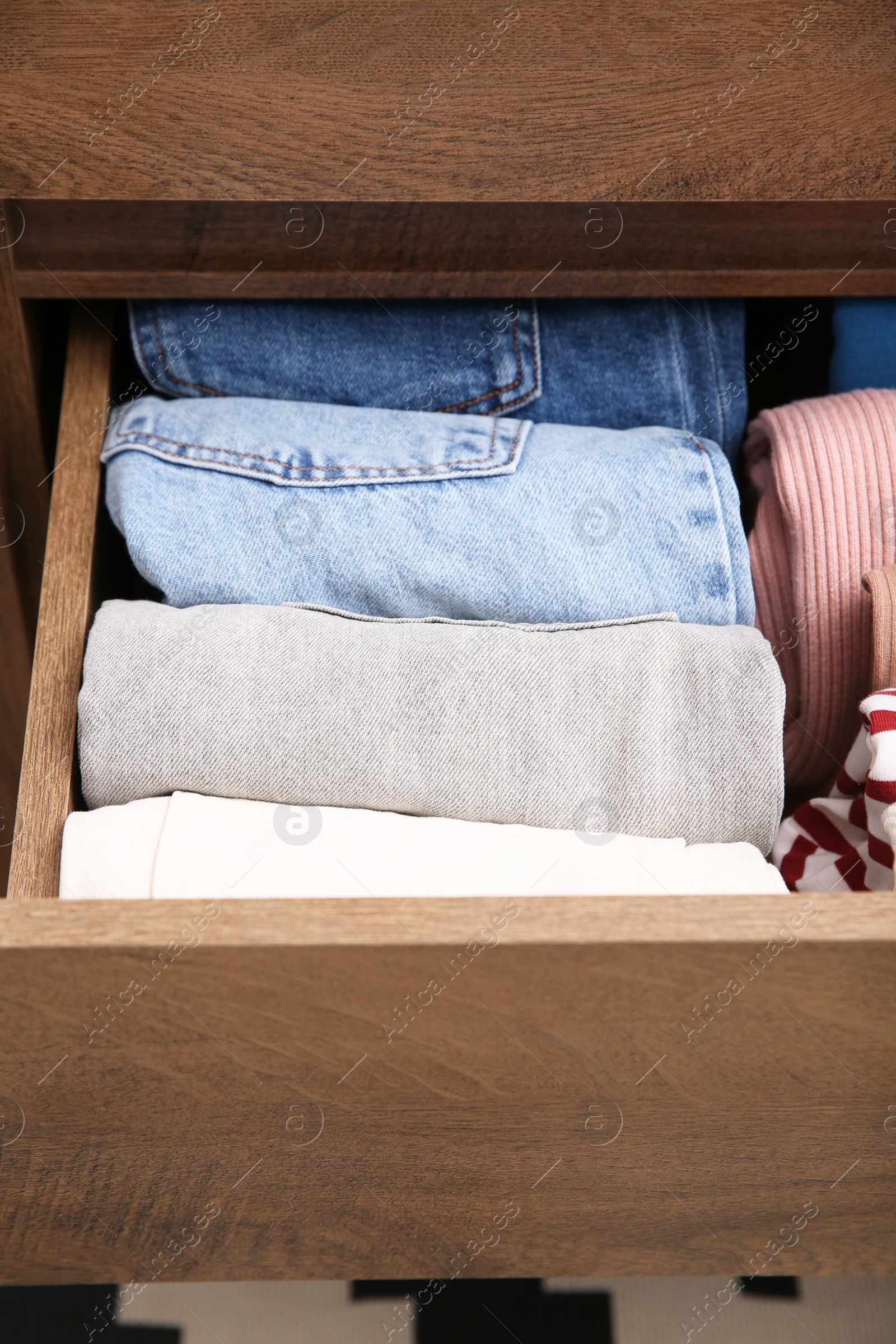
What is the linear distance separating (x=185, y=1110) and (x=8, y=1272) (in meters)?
0.14

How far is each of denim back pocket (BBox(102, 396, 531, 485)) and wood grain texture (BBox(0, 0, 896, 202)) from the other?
0.12 metres

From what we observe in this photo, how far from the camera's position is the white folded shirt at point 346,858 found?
0.45m

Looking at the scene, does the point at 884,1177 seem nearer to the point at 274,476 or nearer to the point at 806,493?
the point at 806,493

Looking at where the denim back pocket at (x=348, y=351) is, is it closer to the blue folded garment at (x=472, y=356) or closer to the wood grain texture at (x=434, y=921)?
the blue folded garment at (x=472, y=356)

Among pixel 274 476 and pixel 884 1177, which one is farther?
pixel 274 476

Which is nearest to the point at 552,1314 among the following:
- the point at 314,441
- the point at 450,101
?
the point at 314,441

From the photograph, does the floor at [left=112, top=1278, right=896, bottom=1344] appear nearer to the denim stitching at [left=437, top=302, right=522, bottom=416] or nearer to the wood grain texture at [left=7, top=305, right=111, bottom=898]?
the wood grain texture at [left=7, top=305, right=111, bottom=898]

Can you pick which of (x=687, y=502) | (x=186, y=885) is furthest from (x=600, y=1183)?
(x=687, y=502)

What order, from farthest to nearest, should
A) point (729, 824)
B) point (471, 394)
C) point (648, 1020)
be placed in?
point (471, 394) < point (729, 824) < point (648, 1020)

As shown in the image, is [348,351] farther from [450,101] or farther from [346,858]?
[346,858]

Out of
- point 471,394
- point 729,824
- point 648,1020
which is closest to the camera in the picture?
point 648,1020

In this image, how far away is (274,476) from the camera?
1.77ft

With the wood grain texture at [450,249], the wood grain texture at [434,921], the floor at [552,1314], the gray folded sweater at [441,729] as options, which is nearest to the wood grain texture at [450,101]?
the wood grain texture at [450,249]

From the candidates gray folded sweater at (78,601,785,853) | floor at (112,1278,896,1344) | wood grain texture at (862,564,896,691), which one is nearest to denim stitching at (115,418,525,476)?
gray folded sweater at (78,601,785,853)
